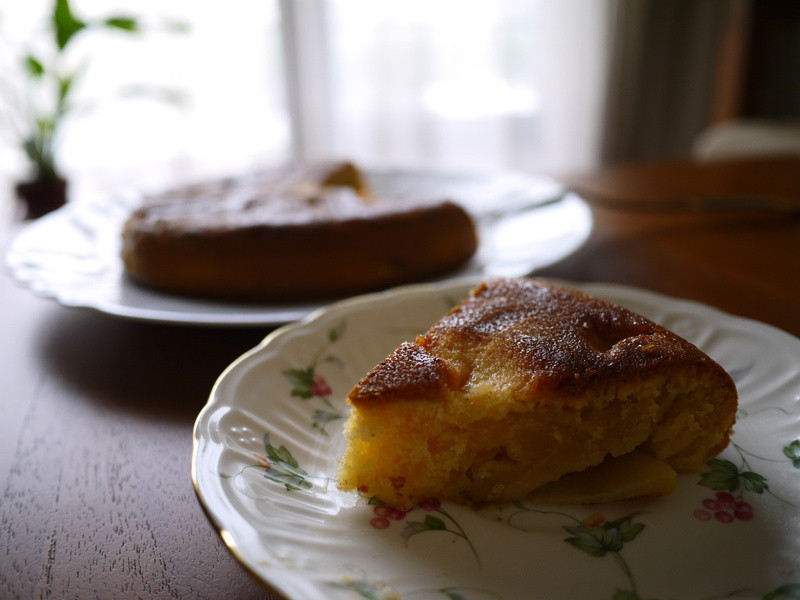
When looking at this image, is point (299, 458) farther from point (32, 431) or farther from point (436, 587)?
point (32, 431)

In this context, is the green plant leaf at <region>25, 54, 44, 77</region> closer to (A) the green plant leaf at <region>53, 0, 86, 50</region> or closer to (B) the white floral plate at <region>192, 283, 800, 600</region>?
(A) the green plant leaf at <region>53, 0, 86, 50</region>

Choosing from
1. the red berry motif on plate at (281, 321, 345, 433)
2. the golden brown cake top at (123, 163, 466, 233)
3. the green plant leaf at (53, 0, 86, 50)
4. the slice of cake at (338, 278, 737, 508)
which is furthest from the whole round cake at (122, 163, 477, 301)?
the green plant leaf at (53, 0, 86, 50)

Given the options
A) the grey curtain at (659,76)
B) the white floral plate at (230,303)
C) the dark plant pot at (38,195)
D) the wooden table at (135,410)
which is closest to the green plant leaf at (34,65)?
the dark plant pot at (38,195)

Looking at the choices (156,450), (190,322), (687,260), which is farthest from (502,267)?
(156,450)

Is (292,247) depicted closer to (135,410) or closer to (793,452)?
(135,410)

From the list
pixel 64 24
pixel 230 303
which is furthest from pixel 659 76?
pixel 230 303

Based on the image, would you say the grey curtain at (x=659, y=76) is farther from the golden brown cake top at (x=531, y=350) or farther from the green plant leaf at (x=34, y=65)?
the golden brown cake top at (x=531, y=350)
